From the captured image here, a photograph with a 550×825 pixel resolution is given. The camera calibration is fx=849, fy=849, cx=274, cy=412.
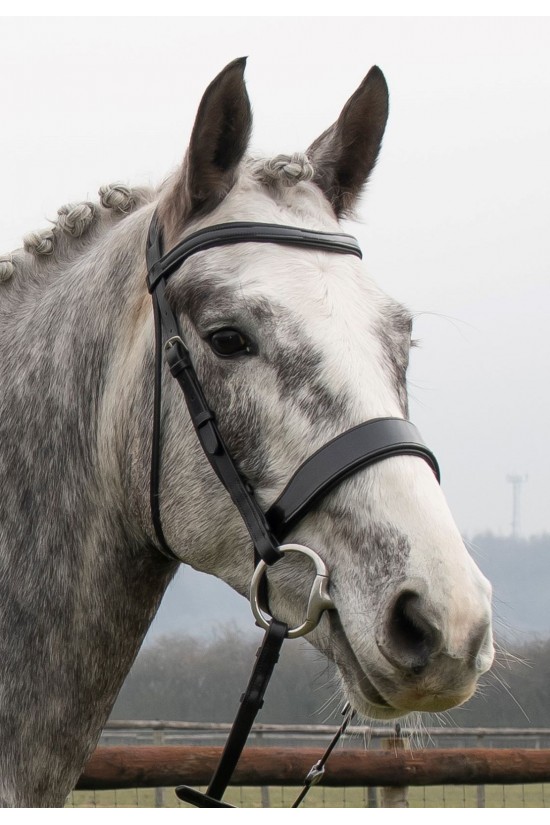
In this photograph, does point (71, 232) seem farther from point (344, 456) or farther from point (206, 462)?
point (344, 456)

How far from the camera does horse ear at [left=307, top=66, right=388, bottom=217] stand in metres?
2.63

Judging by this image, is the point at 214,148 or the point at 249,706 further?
the point at 214,148

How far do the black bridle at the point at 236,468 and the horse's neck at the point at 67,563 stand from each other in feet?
0.61

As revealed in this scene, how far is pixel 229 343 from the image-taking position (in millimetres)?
2125

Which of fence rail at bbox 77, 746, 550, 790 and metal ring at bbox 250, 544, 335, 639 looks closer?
metal ring at bbox 250, 544, 335, 639

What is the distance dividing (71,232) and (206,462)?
42.6 inches

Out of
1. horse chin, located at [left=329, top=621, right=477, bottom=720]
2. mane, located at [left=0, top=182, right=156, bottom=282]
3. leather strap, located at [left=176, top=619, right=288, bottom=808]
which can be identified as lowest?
leather strap, located at [left=176, top=619, right=288, bottom=808]

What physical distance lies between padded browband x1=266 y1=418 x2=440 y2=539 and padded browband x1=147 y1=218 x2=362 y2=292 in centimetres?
58

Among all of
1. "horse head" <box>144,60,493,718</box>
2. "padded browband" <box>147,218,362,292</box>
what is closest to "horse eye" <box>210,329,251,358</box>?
"horse head" <box>144,60,493,718</box>

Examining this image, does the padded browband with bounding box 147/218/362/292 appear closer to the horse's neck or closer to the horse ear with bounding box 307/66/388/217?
the horse's neck

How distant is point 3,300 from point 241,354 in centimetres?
108

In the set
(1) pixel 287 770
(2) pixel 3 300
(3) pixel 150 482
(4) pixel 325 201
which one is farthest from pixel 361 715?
(1) pixel 287 770

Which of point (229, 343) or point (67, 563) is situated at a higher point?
point (229, 343)

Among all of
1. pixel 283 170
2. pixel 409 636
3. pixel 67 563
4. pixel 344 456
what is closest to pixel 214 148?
pixel 283 170
